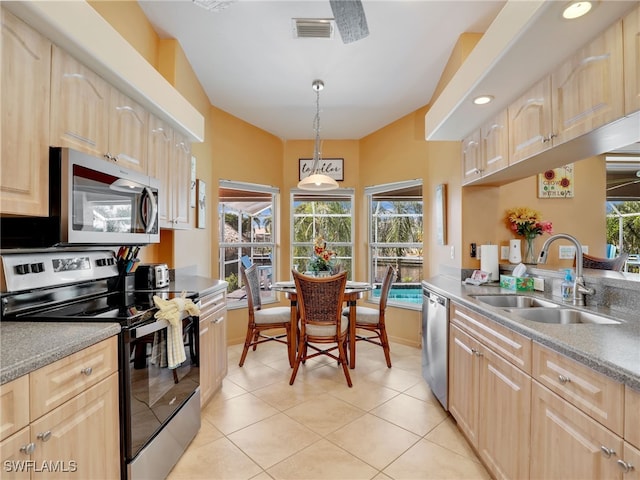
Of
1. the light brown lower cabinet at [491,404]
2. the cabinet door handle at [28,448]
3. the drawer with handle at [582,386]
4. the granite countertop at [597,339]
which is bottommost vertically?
the light brown lower cabinet at [491,404]

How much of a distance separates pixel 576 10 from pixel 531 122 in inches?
26.1

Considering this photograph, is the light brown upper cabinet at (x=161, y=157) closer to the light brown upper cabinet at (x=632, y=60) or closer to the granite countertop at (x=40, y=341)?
the granite countertop at (x=40, y=341)

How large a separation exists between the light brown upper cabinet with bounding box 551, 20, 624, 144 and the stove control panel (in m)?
2.64

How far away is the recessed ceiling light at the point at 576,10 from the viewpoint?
1213 mm

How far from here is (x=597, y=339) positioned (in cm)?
117

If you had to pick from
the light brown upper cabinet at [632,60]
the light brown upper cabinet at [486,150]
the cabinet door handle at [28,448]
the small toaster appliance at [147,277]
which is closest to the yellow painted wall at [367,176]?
the light brown upper cabinet at [486,150]

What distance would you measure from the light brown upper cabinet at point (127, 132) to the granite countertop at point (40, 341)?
3.08 feet

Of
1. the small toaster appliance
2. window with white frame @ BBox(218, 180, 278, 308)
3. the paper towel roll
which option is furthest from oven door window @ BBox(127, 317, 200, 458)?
the paper towel roll

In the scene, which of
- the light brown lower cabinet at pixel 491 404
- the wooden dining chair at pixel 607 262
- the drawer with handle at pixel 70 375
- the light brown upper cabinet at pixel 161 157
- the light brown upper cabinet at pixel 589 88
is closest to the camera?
the drawer with handle at pixel 70 375

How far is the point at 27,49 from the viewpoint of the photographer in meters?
1.27

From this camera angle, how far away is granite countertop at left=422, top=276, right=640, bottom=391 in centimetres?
94

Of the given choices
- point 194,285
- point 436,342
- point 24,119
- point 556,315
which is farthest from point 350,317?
point 24,119

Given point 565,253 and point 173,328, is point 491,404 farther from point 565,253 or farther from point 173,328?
point 565,253

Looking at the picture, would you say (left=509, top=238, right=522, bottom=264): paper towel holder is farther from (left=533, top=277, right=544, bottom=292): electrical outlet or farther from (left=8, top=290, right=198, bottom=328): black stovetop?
(left=8, top=290, right=198, bottom=328): black stovetop
